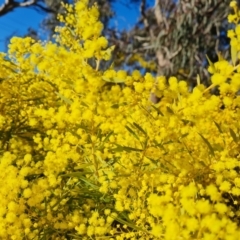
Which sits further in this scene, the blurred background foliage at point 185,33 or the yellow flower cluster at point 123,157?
the blurred background foliage at point 185,33

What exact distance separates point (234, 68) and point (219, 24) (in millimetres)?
9016

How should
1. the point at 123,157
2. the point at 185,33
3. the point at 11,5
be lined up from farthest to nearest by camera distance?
the point at 11,5, the point at 185,33, the point at 123,157

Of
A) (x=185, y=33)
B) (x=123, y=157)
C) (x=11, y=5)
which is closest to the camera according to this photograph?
(x=123, y=157)

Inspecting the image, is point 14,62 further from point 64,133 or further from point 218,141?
point 218,141

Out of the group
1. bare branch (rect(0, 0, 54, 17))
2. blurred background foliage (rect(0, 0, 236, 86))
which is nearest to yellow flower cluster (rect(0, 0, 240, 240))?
blurred background foliage (rect(0, 0, 236, 86))

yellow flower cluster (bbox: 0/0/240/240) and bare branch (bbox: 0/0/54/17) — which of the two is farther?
bare branch (bbox: 0/0/54/17)

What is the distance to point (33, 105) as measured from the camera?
2104 millimetres

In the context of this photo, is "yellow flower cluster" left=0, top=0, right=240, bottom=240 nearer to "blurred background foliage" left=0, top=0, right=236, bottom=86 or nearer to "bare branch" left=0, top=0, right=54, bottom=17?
"blurred background foliage" left=0, top=0, right=236, bottom=86

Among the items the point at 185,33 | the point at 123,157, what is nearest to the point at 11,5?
the point at 185,33

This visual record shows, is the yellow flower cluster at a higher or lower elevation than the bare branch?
lower

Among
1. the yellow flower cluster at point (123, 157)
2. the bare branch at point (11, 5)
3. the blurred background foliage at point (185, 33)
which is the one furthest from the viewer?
the bare branch at point (11, 5)

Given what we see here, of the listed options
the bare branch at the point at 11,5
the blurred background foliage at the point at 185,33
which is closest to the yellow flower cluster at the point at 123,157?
the blurred background foliage at the point at 185,33

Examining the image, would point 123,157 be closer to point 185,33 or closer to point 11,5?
point 185,33

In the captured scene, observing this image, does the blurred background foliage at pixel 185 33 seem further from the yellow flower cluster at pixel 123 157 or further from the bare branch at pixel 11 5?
the yellow flower cluster at pixel 123 157
